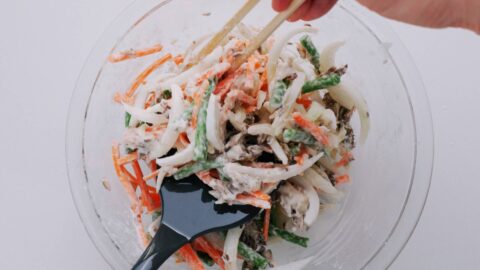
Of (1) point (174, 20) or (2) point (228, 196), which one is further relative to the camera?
(1) point (174, 20)

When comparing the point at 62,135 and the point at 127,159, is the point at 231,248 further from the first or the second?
the point at 62,135

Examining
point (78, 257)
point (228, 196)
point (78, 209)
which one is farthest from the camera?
point (78, 257)

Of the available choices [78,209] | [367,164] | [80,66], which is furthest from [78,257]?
[367,164]

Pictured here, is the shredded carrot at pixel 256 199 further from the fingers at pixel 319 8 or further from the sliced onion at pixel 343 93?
the fingers at pixel 319 8

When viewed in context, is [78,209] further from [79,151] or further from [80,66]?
[80,66]

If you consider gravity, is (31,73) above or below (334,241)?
above

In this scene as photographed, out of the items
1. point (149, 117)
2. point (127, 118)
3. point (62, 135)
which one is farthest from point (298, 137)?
point (62, 135)
